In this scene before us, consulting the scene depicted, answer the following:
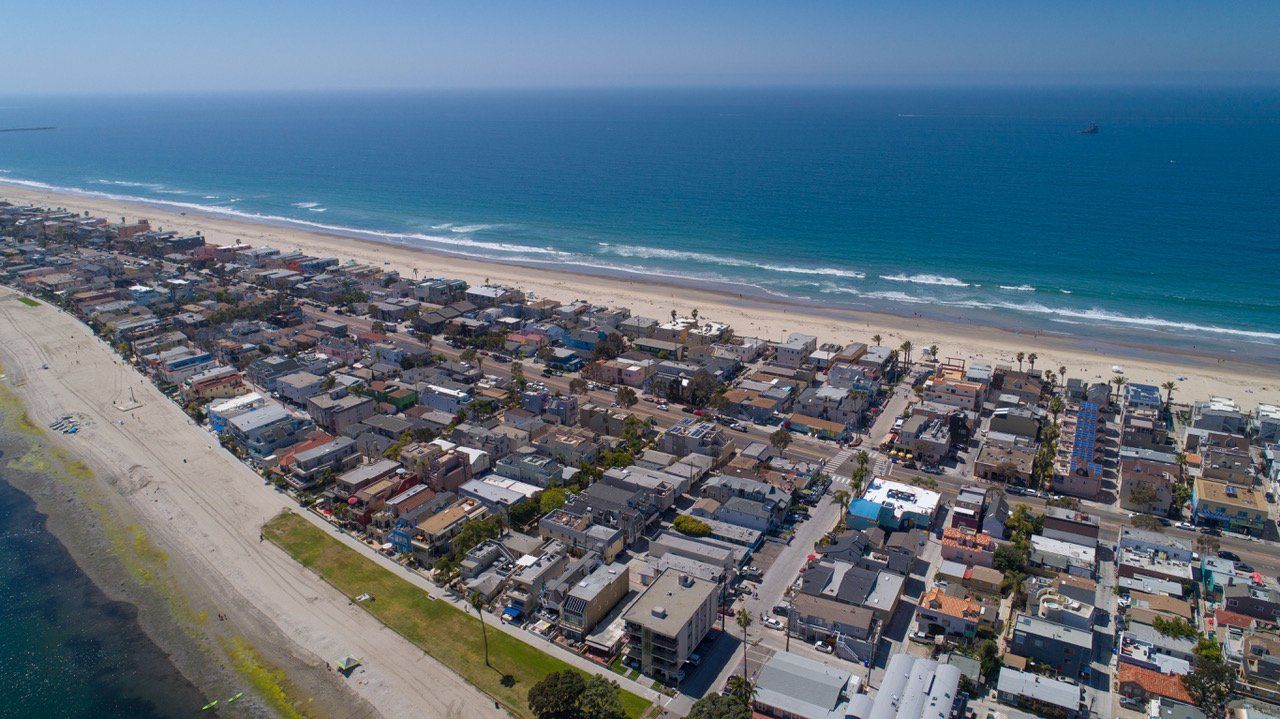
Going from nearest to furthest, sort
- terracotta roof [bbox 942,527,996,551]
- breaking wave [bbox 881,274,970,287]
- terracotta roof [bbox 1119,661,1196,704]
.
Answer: terracotta roof [bbox 1119,661,1196,704] → terracotta roof [bbox 942,527,996,551] → breaking wave [bbox 881,274,970,287]

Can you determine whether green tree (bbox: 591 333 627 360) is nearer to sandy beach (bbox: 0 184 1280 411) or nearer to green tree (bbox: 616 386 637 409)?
green tree (bbox: 616 386 637 409)

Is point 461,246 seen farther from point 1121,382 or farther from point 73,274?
point 1121,382

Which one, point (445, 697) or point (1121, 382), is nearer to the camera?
→ point (445, 697)

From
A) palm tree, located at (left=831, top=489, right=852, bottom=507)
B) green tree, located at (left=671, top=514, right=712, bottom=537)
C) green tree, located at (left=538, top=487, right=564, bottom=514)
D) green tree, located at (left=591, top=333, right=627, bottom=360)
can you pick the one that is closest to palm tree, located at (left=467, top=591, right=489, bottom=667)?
green tree, located at (left=538, top=487, right=564, bottom=514)

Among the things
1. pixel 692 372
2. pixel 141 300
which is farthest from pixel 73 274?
pixel 692 372

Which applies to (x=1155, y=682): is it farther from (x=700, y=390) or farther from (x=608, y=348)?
(x=608, y=348)

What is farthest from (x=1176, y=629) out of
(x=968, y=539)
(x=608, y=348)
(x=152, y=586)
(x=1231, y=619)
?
(x=152, y=586)
